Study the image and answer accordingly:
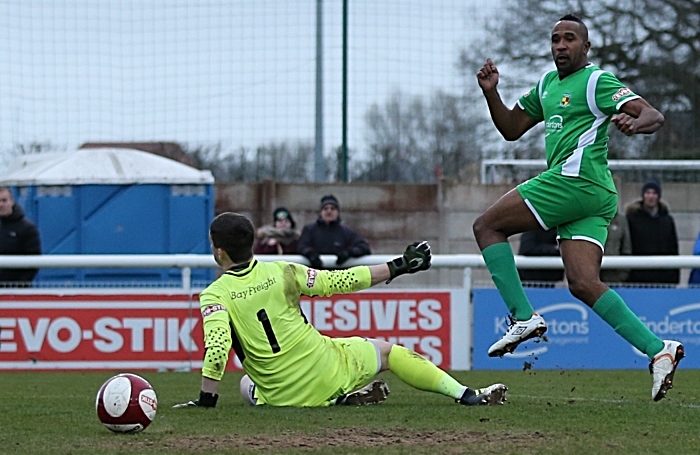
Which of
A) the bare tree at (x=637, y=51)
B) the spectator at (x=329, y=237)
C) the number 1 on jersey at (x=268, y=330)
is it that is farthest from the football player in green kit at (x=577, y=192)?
the bare tree at (x=637, y=51)

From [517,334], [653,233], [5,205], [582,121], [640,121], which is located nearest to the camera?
[640,121]

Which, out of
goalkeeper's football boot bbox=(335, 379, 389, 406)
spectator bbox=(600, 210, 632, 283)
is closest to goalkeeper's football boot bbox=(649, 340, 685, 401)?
goalkeeper's football boot bbox=(335, 379, 389, 406)

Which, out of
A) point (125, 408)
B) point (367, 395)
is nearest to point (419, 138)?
point (367, 395)

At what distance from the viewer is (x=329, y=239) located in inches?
484

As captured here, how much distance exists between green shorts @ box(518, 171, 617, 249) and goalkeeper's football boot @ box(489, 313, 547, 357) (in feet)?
1.74

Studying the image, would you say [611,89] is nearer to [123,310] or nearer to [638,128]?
[638,128]

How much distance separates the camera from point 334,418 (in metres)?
6.30

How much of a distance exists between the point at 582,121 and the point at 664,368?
1443 millimetres

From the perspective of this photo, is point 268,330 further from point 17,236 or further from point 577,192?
point 17,236

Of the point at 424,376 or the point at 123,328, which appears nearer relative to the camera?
the point at 424,376

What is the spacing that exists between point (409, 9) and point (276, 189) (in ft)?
9.57

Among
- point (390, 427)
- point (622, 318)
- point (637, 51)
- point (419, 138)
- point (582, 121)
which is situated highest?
point (637, 51)

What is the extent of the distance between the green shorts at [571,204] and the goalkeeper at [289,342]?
98 centimetres

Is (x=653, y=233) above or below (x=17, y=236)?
above
